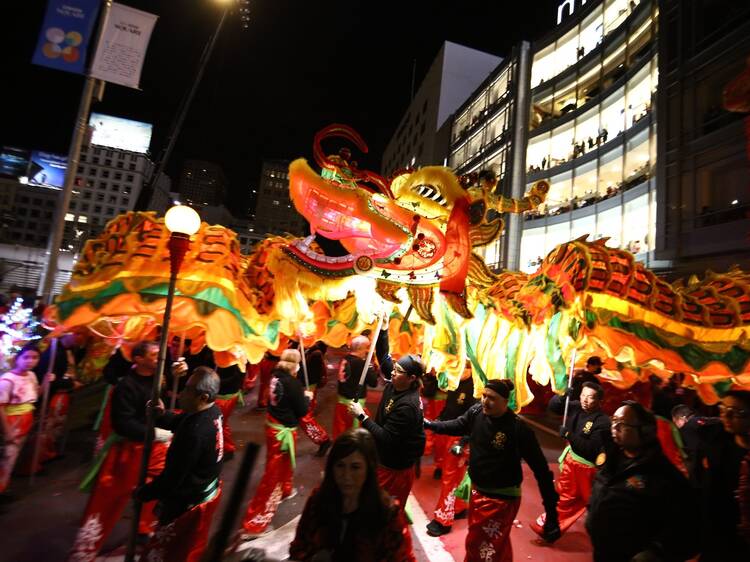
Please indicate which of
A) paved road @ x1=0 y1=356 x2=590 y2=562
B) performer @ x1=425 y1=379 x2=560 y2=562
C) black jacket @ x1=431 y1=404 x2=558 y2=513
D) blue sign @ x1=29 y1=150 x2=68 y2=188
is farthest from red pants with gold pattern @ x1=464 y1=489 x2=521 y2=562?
blue sign @ x1=29 y1=150 x2=68 y2=188

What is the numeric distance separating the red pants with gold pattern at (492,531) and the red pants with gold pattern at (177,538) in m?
2.04

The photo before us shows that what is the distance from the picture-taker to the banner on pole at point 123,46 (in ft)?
26.3

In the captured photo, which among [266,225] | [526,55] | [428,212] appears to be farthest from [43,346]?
[266,225]

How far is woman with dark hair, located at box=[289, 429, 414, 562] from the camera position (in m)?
1.83

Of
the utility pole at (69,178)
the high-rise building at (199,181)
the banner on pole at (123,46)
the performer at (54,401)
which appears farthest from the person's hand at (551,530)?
the high-rise building at (199,181)

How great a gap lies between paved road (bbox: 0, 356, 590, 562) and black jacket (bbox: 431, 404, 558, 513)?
4.21 feet

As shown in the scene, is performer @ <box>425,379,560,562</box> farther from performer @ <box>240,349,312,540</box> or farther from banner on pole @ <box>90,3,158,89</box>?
banner on pole @ <box>90,3,158,89</box>

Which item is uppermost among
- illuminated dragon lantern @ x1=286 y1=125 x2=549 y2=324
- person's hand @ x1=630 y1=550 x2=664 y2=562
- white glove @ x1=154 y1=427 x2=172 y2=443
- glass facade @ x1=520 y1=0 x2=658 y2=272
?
glass facade @ x1=520 y1=0 x2=658 y2=272

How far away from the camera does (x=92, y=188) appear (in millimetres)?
64688

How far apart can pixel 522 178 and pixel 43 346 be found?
865 inches

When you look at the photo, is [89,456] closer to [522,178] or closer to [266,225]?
[522,178]

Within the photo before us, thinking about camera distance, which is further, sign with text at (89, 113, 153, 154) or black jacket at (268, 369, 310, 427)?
sign with text at (89, 113, 153, 154)

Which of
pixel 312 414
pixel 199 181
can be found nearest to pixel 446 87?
pixel 312 414

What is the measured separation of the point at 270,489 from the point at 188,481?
187 centimetres
